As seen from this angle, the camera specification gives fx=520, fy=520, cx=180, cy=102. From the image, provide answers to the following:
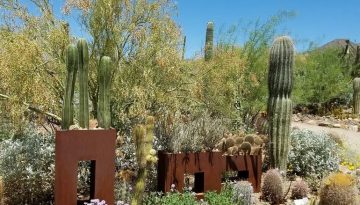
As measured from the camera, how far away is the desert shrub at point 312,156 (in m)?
8.77

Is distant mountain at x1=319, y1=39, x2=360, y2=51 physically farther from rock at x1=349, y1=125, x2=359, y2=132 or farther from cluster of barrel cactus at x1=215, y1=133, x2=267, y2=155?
cluster of barrel cactus at x1=215, y1=133, x2=267, y2=155

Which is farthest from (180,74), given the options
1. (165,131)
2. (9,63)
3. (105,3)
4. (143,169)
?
(143,169)

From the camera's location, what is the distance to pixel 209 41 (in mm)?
15859

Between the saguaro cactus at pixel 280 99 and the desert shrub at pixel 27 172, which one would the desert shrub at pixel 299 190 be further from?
Answer: the desert shrub at pixel 27 172

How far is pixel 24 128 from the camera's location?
26.0 ft

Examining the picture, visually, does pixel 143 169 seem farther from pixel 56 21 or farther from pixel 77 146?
pixel 56 21

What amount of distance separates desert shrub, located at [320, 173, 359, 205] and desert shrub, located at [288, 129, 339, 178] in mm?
1952

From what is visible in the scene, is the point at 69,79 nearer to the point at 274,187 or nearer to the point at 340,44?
the point at 274,187

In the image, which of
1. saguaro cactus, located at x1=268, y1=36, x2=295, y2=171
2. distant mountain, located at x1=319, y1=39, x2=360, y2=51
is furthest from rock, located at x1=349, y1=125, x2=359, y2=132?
saguaro cactus, located at x1=268, y1=36, x2=295, y2=171

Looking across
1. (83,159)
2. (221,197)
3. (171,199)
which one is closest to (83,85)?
(83,159)

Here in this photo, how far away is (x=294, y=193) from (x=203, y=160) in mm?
1565

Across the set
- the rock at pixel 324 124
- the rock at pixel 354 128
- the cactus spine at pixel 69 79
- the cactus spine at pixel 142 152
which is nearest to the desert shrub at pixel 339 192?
the cactus spine at pixel 142 152

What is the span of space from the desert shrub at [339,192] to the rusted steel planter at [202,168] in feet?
4.30

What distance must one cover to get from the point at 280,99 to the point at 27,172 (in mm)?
4318
